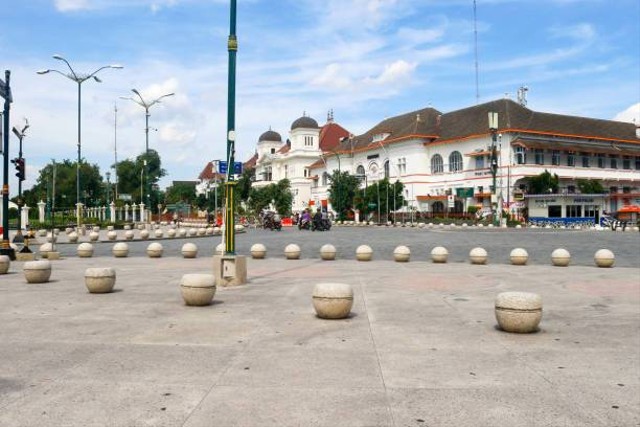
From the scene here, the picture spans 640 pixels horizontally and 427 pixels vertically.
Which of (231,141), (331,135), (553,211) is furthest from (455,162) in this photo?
(231,141)

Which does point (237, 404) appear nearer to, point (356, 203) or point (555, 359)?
point (555, 359)

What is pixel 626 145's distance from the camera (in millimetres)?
74875

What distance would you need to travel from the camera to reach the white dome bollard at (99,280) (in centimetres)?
1111

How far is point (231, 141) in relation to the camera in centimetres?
1202

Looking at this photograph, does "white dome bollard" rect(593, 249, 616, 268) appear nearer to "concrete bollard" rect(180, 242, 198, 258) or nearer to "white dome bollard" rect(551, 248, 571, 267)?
"white dome bollard" rect(551, 248, 571, 267)

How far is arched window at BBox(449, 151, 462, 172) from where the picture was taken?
244ft

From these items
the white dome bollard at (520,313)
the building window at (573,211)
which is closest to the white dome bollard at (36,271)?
the white dome bollard at (520,313)

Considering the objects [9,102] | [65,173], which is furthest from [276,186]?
[9,102]

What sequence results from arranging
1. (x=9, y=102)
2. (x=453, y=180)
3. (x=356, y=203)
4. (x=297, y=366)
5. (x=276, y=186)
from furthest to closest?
(x=276, y=186) → (x=356, y=203) → (x=453, y=180) → (x=9, y=102) → (x=297, y=366)

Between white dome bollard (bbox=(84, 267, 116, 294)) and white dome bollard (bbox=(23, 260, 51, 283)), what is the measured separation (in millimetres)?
2487

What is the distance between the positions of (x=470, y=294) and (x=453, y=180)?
6493 cm

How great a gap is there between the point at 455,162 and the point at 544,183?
14.7 m

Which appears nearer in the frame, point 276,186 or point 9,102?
point 9,102

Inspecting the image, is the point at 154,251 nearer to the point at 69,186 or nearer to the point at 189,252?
the point at 189,252
